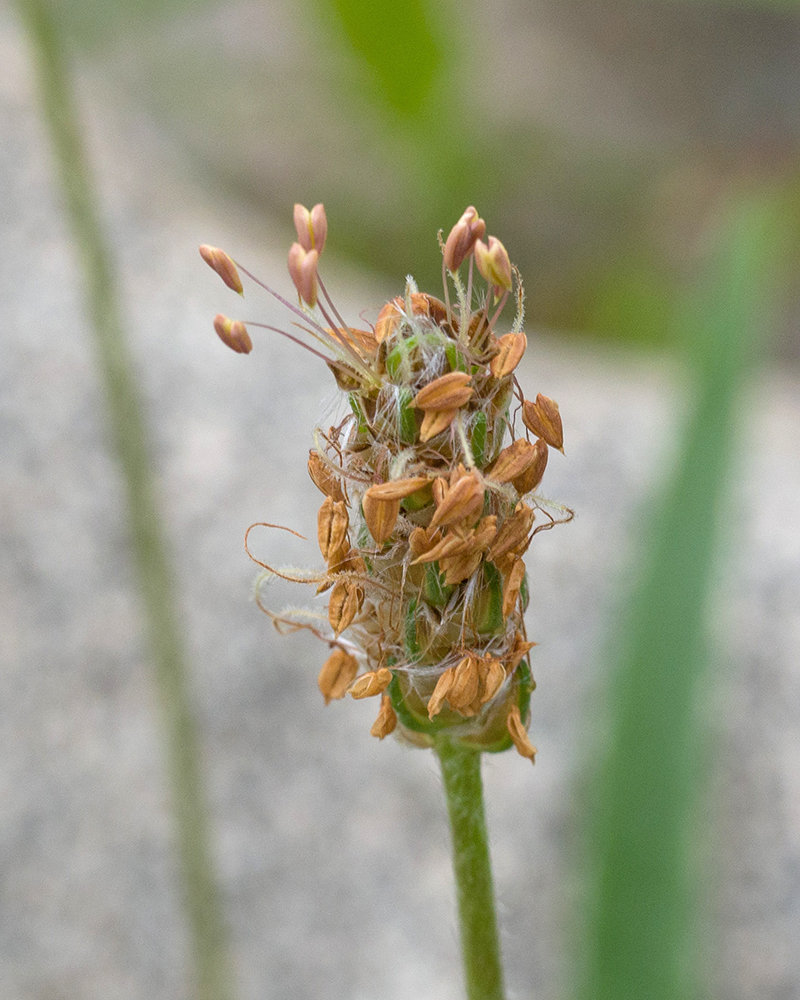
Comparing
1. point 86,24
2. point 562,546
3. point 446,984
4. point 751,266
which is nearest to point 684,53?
point 86,24

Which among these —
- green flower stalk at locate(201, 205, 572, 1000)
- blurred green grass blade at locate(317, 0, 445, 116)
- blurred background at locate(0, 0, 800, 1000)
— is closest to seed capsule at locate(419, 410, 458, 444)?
green flower stalk at locate(201, 205, 572, 1000)

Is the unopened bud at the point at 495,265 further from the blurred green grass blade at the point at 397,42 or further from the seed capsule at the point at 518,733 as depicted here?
the blurred green grass blade at the point at 397,42

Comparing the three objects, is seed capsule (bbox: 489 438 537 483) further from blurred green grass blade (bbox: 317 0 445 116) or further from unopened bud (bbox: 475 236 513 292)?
blurred green grass blade (bbox: 317 0 445 116)

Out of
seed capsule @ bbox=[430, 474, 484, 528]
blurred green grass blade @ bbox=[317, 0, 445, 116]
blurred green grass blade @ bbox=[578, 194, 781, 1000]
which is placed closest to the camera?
seed capsule @ bbox=[430, 474, 484, 528]

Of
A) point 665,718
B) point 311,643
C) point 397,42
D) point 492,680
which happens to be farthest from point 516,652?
point 397,42

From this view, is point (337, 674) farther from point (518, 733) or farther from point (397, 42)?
point (397, 42)

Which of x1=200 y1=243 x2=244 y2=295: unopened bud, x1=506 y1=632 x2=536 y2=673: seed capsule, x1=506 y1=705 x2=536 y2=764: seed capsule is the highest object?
x1=200 y1=243 x2=244 y2=295: unopened bud
